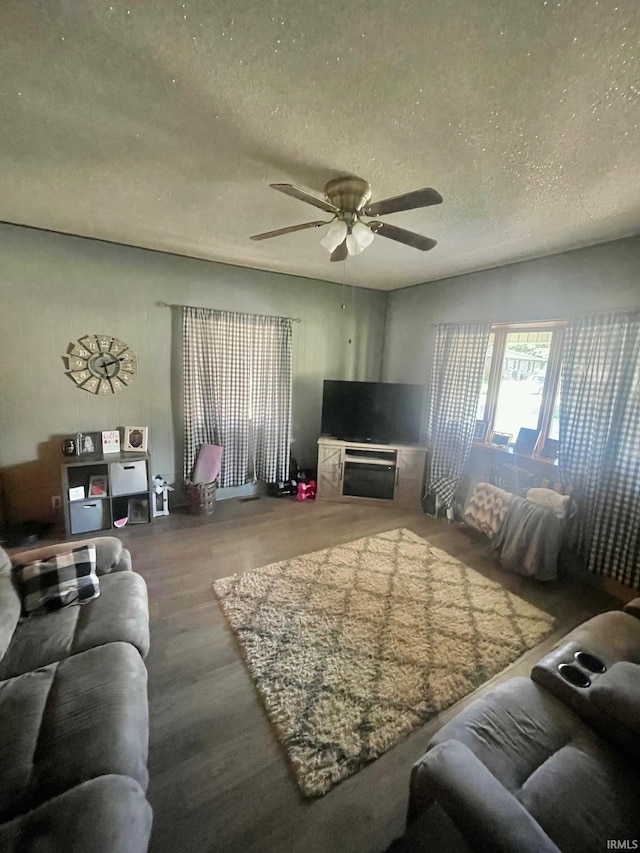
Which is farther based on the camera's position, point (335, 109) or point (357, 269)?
point (357, 269)

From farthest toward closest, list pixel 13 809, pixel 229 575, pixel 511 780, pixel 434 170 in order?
pixel 229 575 → pixel 434 170 → pixel 511 780 → pixel 13 809

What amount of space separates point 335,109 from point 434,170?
639 mm

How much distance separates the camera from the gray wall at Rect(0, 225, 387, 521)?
2.92m

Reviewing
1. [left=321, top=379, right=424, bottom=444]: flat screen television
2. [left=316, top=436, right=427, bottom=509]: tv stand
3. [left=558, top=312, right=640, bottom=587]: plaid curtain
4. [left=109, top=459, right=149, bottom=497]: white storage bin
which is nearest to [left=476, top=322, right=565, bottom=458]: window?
[left=558, top=312, right=640, bottom=587]: plaid curtain

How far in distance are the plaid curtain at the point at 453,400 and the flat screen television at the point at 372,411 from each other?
0.23 meters

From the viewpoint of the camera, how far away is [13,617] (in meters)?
1.48

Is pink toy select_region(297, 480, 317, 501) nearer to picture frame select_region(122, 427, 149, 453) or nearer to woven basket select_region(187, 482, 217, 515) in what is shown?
woven basket select_region(187, 482, 217, 515)

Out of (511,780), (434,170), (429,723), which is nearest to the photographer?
(511,780)

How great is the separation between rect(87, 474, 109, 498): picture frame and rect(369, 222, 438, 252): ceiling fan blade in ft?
10.1

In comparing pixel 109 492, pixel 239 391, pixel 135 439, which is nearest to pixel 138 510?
pixel 109 492

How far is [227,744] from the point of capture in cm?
149

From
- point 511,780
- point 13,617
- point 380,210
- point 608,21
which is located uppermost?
point 608,21

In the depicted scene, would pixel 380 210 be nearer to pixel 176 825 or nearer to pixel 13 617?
pixel 13 617

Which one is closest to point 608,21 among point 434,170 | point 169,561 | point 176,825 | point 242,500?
point 434,170
